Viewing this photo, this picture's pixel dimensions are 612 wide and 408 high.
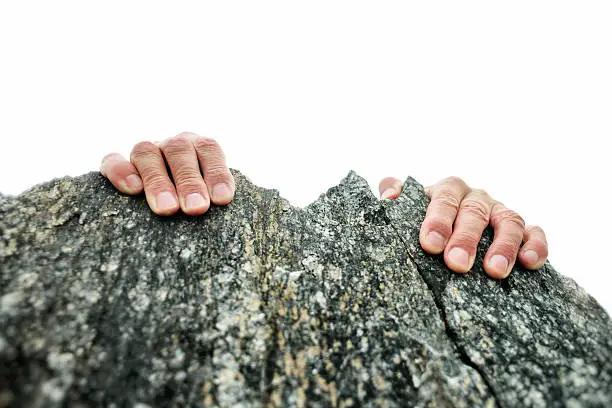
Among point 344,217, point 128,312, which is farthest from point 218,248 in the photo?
point 344,217

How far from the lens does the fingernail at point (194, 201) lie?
95.6 inches

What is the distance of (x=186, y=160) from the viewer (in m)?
2.69

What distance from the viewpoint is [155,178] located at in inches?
98.7

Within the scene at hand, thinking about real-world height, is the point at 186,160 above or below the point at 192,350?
above

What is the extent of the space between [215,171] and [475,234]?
7.92 feet

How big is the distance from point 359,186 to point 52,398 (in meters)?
2.70

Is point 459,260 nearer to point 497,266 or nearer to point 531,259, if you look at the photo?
point 497,266

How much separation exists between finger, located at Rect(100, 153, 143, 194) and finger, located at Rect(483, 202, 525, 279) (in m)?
3.05

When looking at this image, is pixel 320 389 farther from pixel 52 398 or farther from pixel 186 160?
pixel 186 160

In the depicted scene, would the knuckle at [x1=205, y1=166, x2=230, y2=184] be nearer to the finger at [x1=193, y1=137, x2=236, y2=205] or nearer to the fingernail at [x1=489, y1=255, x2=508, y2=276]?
the finger at [x1=193, y1=137, x2=236, y2=205]

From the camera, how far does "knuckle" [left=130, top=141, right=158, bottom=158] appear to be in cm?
264

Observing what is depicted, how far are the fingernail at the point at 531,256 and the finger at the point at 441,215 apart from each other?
643mm

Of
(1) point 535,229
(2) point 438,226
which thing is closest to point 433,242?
(2) point 438,226

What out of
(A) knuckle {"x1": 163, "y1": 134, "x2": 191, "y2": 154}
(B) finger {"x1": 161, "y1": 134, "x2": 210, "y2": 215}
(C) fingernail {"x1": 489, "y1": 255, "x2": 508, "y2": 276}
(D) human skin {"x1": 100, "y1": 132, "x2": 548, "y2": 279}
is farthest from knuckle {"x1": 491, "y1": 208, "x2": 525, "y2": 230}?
(A) knuckle {"x1": 163, "y1": 134, "x2": 191, "y2": 154}
